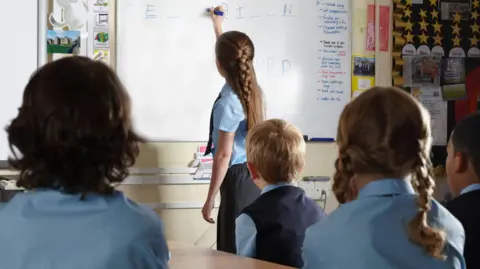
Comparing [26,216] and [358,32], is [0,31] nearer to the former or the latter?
[358,32]

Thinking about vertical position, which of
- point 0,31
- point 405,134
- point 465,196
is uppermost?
point 0,31

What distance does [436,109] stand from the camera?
174 inches

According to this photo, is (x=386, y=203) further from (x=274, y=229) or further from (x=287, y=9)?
(x=287, y=9)

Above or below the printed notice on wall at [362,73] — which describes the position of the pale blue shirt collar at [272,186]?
below

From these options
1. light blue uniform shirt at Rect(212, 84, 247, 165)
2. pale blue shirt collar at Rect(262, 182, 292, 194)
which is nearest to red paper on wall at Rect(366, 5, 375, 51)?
light blue uniform shirt at Rect(212, 84, 247, 165)

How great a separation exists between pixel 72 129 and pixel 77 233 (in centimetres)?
17

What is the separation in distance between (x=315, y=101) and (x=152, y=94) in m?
1.00

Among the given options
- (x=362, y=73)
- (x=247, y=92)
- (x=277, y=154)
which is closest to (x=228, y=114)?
(x=247, y=92)

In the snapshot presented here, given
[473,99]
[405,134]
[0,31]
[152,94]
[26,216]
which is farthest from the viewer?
[473,99]

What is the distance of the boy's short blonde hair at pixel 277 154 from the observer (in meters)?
2.24

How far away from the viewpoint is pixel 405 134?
145cm

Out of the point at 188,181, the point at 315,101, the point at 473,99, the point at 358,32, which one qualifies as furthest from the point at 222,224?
the point at 473,99

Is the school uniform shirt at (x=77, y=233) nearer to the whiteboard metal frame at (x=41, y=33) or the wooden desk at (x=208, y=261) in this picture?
the wooden desk at (x=208, y=261)

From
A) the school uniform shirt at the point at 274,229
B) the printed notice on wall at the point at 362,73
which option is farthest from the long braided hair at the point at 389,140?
the printed notice on wall at the point at 362,73
